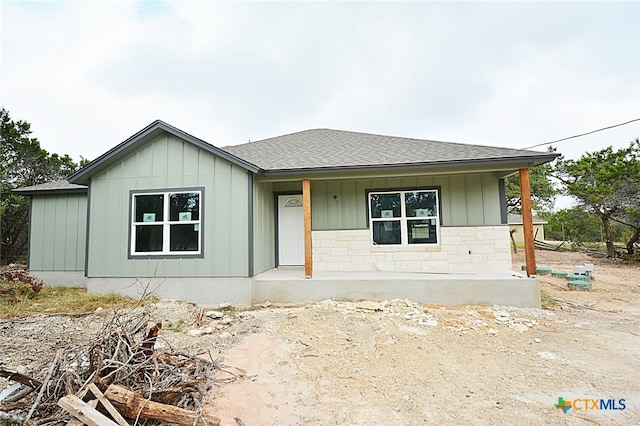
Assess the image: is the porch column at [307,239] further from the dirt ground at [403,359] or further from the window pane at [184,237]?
the window pane at [184,237]

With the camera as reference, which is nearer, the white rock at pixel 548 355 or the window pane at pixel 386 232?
the white rock at pixel 548 355

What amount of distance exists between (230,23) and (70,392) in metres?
13.0

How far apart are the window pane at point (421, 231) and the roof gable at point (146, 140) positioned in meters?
4.18

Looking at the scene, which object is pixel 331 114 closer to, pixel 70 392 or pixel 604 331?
pixel 604 331

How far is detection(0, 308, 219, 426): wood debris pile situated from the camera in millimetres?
2161

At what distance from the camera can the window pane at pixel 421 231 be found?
776cm

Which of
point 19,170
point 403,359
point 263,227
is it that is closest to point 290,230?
point 263,227

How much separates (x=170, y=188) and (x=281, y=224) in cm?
295

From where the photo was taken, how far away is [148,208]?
6.91m

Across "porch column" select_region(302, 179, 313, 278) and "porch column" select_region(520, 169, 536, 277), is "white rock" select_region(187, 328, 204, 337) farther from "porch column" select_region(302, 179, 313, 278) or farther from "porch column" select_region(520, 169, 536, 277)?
"porch column" select_region(520, 169, 536, 277)

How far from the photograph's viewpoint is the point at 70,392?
7.54ft

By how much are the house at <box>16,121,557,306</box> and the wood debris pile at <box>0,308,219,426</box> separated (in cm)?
350

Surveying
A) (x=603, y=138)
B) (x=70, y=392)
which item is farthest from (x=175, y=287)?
(x=603, y=138)

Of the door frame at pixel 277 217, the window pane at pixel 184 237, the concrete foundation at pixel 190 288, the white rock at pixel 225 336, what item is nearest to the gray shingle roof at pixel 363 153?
the door frame at pixel 277 217
